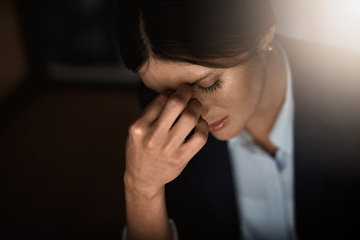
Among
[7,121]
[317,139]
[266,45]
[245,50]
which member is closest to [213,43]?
[245,50]

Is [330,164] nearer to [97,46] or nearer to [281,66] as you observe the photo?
[281,66]

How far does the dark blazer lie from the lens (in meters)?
1.03

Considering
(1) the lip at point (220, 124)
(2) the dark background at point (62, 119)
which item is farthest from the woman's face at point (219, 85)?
(2) the dark background at point (62, 119)

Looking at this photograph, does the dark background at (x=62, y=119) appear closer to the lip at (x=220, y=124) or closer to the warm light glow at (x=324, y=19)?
the lip at (x=220, y=124)

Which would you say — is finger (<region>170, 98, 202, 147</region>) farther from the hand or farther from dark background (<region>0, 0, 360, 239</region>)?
dark background (<region>0, 0, 360, 239</region>)

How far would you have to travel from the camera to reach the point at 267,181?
1.13 metres

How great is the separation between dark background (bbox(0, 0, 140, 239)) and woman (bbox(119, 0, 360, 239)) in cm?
95

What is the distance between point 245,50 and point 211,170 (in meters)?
0.49

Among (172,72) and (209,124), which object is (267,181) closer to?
(209,124)

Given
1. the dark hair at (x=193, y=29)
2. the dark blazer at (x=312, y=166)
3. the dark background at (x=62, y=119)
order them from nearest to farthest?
the dark hair at (x=193, y=29) → the dark blazer at (x=312, y=166) → the dark background at (x=62, y=119)

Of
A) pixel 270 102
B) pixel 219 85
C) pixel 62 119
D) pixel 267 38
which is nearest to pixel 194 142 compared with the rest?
pixel 219 85

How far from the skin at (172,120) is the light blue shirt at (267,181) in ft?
0.62

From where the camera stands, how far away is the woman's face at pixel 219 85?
0.76 metres

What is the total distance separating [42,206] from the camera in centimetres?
210
